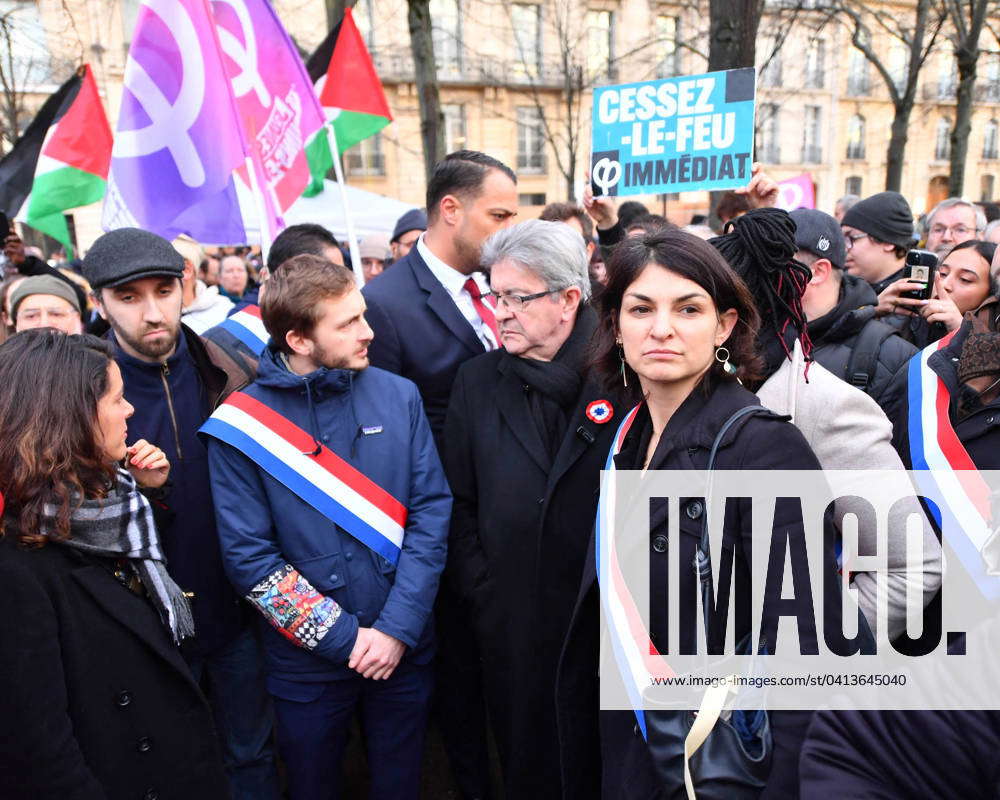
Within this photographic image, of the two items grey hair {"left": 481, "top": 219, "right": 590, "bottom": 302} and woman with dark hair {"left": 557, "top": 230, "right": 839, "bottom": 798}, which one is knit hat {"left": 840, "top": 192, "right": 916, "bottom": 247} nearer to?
grey hair {"left": 481, "top": 219, "right": 590, "bottom": 302}

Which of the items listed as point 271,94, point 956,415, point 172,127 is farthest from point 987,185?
point 172,127

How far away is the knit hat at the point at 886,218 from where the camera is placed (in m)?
3.84

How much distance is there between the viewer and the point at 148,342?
8.14ft

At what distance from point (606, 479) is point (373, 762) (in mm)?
1427

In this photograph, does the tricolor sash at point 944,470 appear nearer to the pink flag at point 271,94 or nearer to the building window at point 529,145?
the pink flag at point 271,94

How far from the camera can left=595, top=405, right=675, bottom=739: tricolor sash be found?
5.73 feet

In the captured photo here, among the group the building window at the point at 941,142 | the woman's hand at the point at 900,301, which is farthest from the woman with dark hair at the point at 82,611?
the building window at the point at 941,142

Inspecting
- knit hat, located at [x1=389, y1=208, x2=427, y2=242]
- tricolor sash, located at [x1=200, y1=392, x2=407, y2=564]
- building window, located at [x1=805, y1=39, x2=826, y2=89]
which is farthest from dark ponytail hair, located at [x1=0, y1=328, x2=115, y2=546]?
building window, located at [x1=805, y1=39, x2=826, y2=89]

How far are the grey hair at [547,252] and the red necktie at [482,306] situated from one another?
1.81ft

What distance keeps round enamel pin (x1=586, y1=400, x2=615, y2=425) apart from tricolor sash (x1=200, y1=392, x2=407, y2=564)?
0.77 meters

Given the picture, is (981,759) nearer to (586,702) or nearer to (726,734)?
(726,734)

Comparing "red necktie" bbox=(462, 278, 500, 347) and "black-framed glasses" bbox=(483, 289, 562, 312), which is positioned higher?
"black-framed glasses" bbox=(483, 289, 562, 312)

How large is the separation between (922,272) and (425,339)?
2.25 meters

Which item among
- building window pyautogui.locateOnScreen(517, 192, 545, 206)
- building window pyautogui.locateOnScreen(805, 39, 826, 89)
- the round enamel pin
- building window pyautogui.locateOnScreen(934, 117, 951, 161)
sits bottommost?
the round enamel pin
